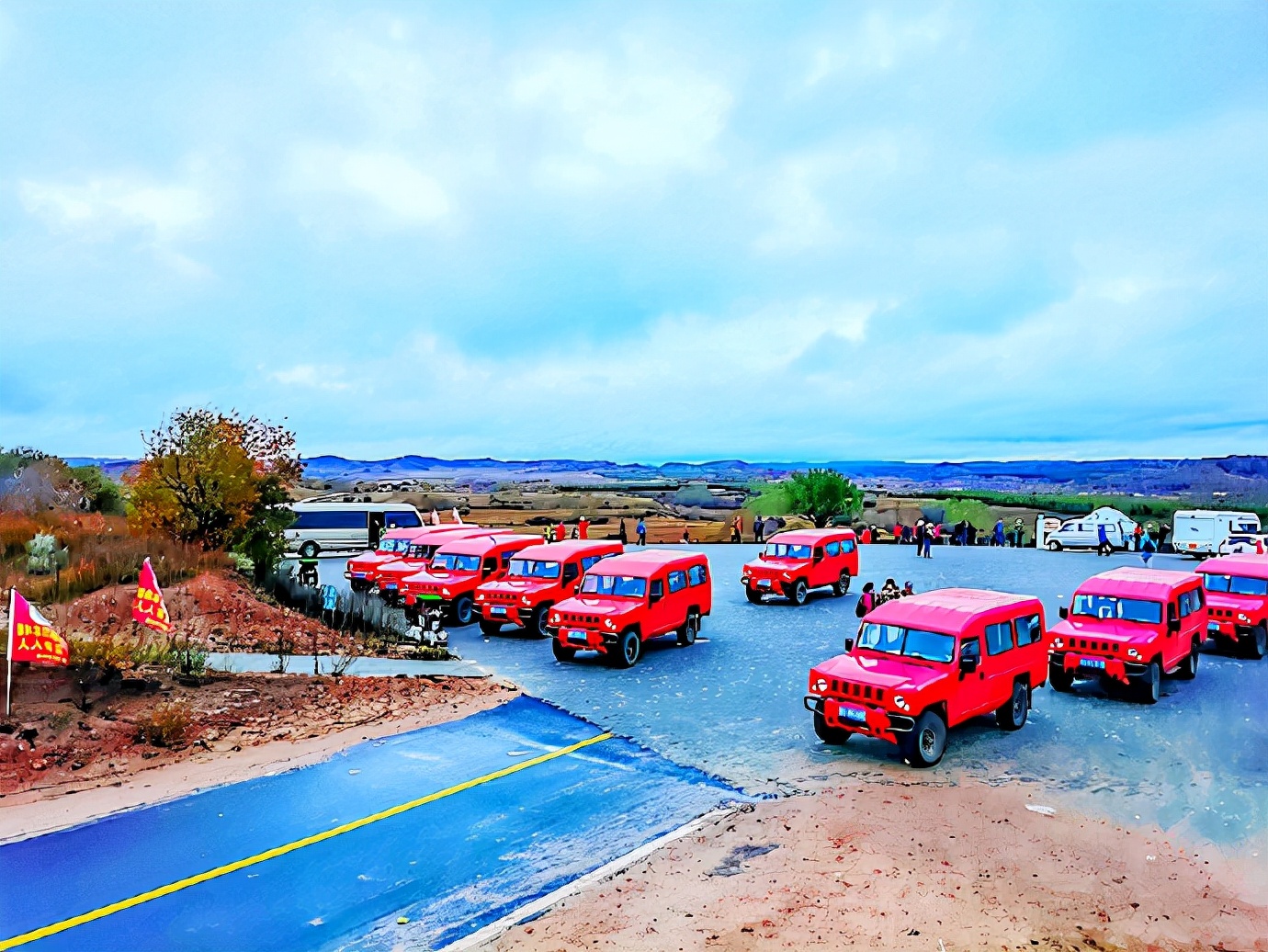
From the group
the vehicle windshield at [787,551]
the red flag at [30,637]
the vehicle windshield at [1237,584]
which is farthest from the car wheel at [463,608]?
the vehicle windshield at [1237,584]

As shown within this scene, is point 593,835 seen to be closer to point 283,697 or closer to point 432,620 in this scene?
point 283,697

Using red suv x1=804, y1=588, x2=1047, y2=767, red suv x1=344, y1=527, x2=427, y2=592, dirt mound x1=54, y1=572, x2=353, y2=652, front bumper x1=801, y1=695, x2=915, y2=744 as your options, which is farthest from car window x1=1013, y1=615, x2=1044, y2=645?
red suv x1=344, y1=527, x2=427, y2=592

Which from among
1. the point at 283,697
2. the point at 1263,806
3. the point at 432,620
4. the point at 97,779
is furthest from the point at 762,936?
the point at 432,620

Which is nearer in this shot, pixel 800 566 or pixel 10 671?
pixel 10 671

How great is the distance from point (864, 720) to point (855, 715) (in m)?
0.14

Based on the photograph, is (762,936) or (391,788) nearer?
(762,936)

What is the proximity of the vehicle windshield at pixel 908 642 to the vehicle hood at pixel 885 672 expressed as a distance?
143mm

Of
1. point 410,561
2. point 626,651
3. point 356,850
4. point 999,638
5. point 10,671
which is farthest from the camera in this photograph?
point 410,561

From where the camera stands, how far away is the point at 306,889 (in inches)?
325

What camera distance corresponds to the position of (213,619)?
21.0 metres

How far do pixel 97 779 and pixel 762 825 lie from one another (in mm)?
8492

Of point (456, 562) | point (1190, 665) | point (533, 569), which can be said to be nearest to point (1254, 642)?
point (1190, 665)

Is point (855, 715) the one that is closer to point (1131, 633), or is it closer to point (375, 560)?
point (1131, 633)

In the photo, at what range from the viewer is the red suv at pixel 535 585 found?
21516mm
